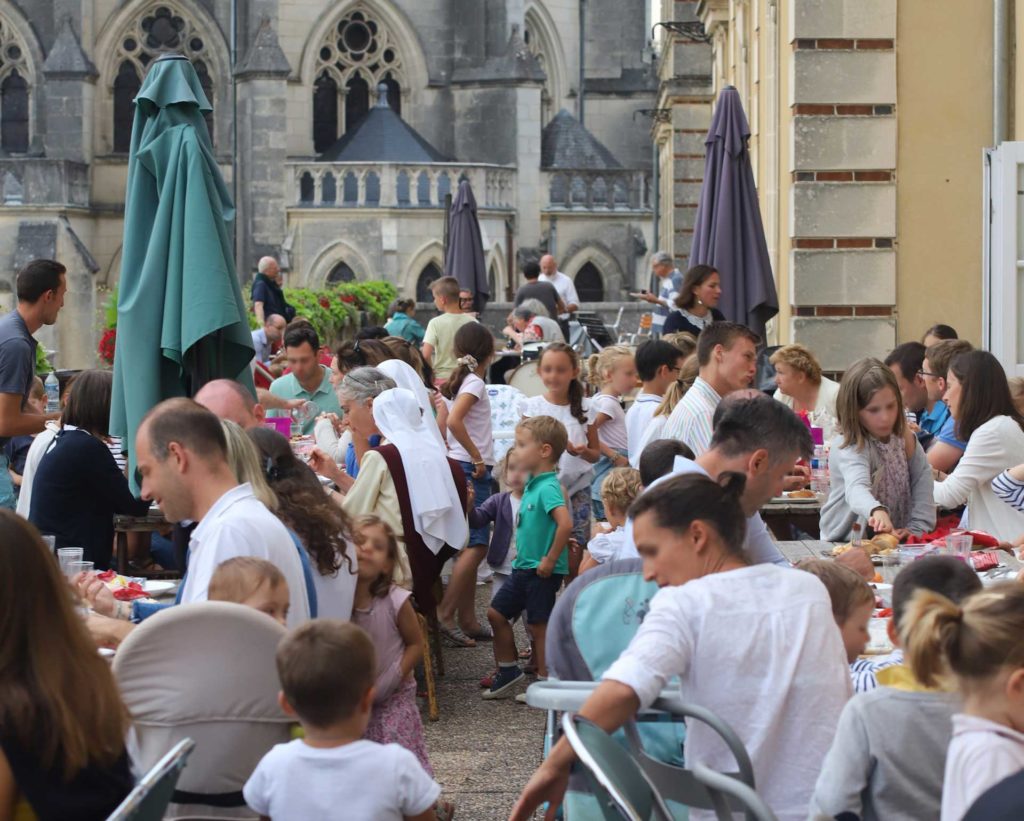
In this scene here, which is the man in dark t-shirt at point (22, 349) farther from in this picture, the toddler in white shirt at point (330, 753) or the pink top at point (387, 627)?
the toddler in white shirt at point (330, 753)

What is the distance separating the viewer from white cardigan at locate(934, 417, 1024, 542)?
6926 mm

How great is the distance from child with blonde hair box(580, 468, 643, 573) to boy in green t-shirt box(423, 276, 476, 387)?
643 cm

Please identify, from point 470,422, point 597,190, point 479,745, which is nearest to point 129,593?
point 479,745

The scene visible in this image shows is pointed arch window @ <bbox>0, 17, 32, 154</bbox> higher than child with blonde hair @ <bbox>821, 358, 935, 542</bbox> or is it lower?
higher

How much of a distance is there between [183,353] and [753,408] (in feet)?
10.3

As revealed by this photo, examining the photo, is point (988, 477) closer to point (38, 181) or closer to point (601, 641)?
point (601, 641)

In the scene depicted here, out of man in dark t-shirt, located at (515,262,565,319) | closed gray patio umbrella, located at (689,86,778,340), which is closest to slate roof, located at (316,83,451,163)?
man in dark t-shirt, located at (515,262,565,319)

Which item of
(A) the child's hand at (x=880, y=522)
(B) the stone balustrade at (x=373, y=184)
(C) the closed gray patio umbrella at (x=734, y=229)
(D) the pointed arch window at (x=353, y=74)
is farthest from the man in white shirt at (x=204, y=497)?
(D) the pointed arch window at (x=353, y=74)

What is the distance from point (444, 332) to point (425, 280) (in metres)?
24.8

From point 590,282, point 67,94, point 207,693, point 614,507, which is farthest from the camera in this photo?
point 590,282

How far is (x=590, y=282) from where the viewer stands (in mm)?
41625

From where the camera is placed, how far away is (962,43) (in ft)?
37.5

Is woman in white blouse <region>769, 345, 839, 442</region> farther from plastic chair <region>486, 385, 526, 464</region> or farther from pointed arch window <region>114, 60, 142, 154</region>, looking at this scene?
pointed arch window <region>114, 60, 142, 154</region>

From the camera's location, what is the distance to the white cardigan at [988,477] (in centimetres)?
693
